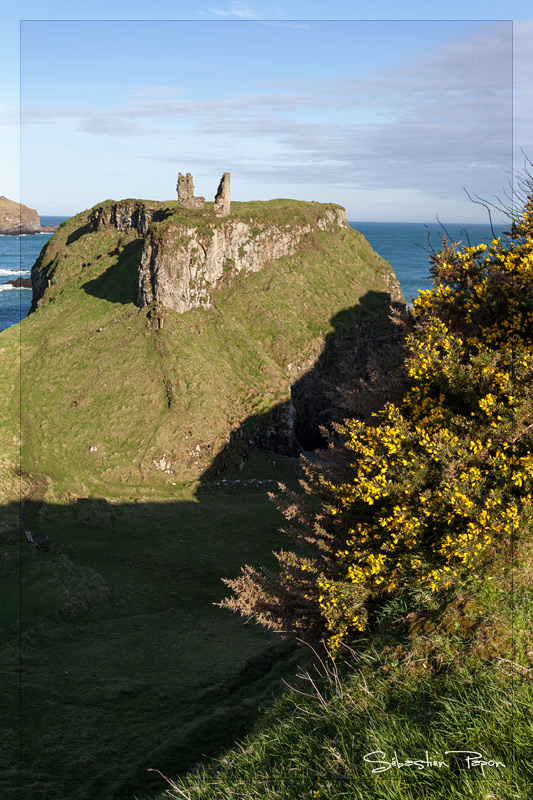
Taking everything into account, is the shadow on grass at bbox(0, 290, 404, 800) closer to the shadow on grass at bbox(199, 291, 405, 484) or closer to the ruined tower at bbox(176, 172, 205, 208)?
the shadow on grass at bbox(199, 291, 405, 484)

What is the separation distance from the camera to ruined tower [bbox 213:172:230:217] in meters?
79.6

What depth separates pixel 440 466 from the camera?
13453 mm

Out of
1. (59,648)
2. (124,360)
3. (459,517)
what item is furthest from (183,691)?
(124,360)

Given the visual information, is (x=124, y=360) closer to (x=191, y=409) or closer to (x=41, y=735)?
(x=191, y=409)

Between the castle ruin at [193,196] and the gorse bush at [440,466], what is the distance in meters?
69.7

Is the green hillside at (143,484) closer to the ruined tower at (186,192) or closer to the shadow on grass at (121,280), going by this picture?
the shadow on grass at (121,280)

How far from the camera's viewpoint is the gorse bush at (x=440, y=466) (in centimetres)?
1285

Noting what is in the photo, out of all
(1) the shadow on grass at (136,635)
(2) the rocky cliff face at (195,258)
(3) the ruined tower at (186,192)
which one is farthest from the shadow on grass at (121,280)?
(1) the shadow on grass at (136,635)

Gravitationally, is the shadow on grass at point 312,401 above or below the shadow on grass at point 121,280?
below

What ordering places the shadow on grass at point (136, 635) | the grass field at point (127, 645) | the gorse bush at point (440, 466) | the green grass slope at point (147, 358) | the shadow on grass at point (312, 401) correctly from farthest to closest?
the shadow on grass at point (312, 401), the green grass slope at point (147, 358), the grass field at point (127, 645), the shadow on grass at point (136, 635), the gorse bush at point (440, 466)

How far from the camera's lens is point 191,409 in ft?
210

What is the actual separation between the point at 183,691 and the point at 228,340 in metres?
A: 55.7

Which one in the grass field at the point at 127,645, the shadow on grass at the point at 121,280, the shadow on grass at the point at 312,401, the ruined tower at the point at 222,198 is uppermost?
the ruined tower at the point at 222,198

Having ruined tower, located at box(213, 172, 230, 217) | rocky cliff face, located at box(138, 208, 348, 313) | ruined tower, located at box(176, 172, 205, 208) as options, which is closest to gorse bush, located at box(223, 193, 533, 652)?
rocky cliff face, located at box(138, 208, 348, 313)
